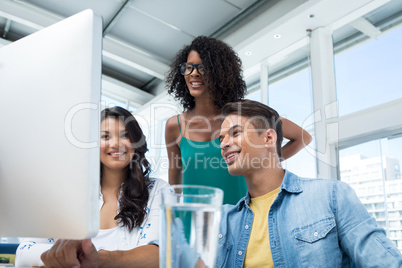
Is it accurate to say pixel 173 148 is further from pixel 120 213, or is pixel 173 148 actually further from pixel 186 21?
pixel 186 21

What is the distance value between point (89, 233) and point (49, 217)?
9 cm

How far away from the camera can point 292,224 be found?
1.08m

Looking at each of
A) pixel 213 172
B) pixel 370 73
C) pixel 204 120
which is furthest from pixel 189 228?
pixel 370 73

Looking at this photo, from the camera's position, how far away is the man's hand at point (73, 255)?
0.61 m

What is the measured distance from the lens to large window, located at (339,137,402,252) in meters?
3.12

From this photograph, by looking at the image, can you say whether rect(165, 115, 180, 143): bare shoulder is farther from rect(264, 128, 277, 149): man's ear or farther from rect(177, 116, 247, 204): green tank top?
rect(264, 128, 277, 149): man's ear

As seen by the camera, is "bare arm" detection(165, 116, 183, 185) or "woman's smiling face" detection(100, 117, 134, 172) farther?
"bare arm" detection(165, 116, 183, 185)

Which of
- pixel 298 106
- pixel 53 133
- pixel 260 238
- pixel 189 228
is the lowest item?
pixel 260 238

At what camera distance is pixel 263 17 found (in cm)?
406

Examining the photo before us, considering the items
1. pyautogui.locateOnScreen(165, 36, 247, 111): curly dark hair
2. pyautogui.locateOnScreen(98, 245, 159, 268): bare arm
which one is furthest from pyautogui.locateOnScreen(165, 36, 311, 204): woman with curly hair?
pyautogui.locateOnScreen(98, 245, 159, 268): bare arm

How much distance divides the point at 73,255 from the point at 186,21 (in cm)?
415

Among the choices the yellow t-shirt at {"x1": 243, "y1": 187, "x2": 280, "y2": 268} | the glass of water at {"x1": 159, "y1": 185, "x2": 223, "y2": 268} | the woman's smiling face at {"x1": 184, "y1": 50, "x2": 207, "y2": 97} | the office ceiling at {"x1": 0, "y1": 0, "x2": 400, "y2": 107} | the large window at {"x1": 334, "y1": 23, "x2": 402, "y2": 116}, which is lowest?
the yellow t-shirt at {"x1": 243, "y1": 187, "x2": 280, "y2": 268}

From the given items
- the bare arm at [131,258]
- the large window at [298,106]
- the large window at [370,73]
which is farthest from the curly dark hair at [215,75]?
the large window at [370,73]

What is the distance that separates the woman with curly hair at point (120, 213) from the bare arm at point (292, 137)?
885 mm
